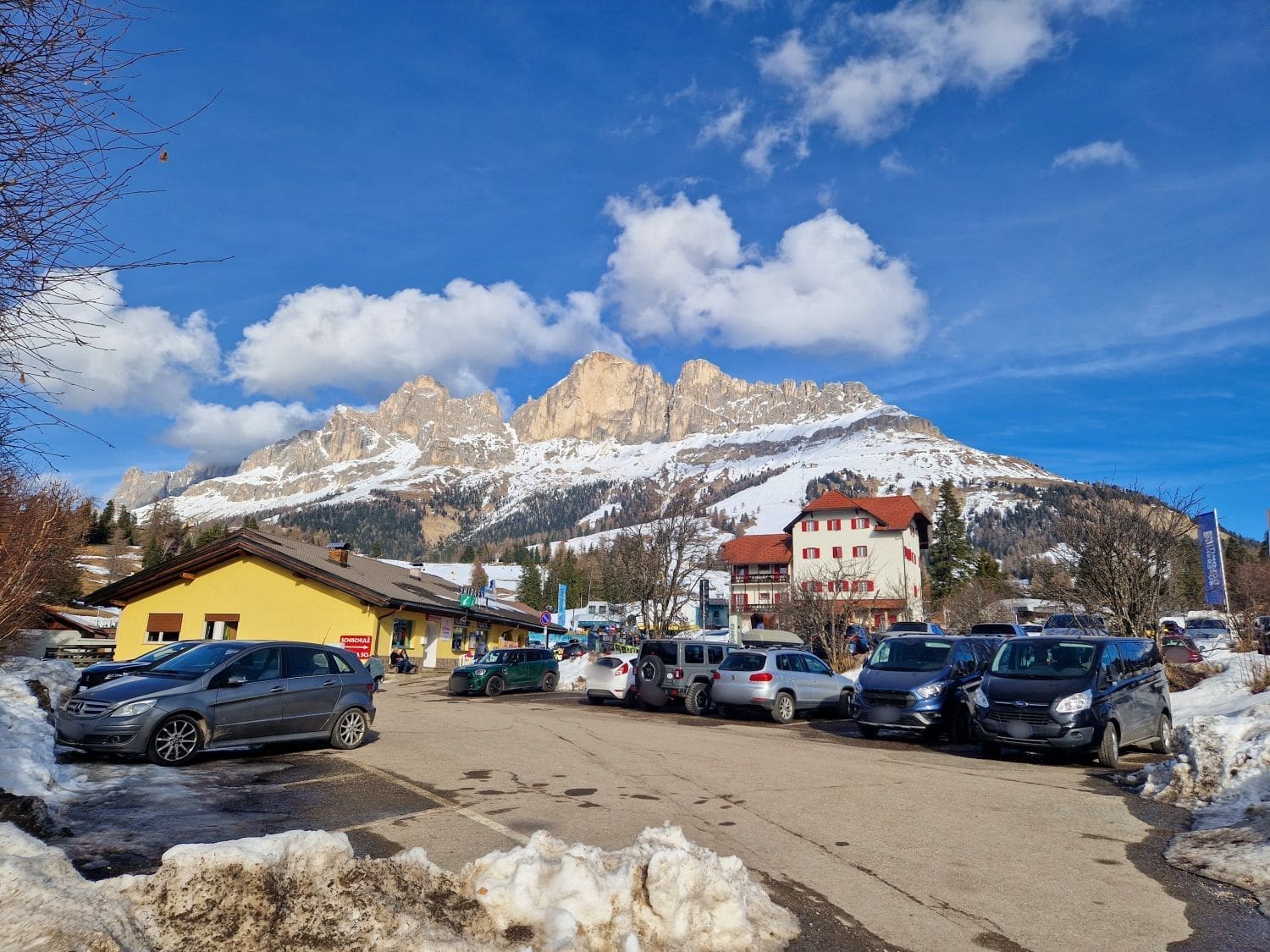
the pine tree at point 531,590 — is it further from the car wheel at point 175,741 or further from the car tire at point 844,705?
the car wheel at point 175,741

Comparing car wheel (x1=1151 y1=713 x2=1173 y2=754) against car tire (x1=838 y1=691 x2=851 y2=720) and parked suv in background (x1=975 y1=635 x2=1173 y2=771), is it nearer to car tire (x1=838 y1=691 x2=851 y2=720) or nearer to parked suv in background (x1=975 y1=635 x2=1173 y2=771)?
parked suv in background (x1=975 y1=635 x2=1173 y2=771)

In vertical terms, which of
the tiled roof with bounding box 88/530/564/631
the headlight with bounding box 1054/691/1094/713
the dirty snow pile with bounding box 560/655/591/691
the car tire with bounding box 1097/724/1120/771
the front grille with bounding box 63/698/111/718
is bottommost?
the dirty snow pile with bounding box 560/655/591/691

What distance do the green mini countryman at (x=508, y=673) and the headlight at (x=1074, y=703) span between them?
17943mm

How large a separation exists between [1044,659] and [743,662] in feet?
23.4

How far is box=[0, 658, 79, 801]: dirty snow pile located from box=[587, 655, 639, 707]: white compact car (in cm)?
1305

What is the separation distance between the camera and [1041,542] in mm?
154500

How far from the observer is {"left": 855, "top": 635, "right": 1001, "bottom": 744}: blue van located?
1446 cm

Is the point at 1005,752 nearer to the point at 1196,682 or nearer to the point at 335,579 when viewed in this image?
the point at 1196,682

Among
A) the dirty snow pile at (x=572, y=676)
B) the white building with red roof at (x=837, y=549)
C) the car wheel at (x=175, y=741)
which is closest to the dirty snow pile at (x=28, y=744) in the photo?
the car wheel at (x=175, y=741)

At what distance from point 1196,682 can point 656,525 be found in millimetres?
24759

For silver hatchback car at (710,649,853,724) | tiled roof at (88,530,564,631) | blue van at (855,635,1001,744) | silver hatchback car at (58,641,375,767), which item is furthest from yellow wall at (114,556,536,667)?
blue van at (855,635,1001,744)

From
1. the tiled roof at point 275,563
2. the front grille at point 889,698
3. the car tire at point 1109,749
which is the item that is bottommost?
the car tire at point 1109,749

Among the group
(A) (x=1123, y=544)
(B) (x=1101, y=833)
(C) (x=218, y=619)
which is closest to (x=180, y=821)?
(B) (x=1101, y=833)

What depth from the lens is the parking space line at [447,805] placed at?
Result: 22.6 feet
